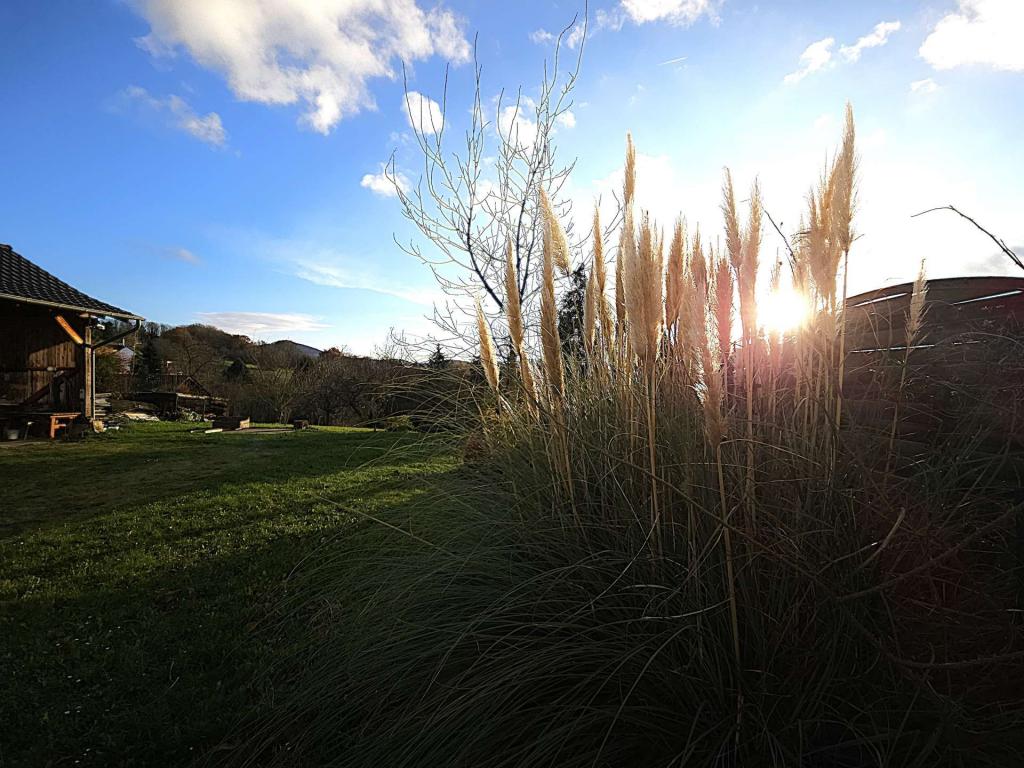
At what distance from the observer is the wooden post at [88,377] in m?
11.2

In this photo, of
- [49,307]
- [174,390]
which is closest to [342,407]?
[174,390]

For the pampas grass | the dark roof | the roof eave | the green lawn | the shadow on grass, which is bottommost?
the green lawn

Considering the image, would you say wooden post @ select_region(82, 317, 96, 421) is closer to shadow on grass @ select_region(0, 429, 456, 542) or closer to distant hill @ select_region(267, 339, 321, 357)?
shadow on grass @ select_region(0, 429, 456, 542)

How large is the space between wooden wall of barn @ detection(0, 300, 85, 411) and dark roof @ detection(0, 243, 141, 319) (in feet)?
1.35

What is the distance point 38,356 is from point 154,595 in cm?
1159

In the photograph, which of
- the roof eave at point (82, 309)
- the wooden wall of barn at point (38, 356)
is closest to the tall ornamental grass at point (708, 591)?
the roof eave at point (82, 309)

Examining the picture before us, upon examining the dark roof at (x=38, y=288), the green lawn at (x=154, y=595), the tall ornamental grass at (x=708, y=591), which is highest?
the dark roof at (x=38, y=288)

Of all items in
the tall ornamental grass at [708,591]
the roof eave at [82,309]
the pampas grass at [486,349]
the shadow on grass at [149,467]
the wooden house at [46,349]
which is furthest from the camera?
the wooden house at [46,349]

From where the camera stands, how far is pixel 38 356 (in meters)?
11.2

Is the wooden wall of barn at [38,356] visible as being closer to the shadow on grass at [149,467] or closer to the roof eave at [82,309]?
the roof eave at [82,309]

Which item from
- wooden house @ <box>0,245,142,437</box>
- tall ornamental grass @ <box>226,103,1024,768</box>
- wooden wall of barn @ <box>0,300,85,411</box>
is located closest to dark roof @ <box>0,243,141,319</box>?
wooden house @ <box>0,245,142,437</box>

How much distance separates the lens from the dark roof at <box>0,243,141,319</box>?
992cm

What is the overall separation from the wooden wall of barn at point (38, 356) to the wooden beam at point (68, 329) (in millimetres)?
100

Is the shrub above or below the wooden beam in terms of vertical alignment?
below
